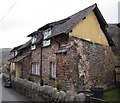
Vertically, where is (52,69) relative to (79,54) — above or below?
below

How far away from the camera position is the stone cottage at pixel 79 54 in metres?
20.1

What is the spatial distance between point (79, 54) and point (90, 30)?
329cm

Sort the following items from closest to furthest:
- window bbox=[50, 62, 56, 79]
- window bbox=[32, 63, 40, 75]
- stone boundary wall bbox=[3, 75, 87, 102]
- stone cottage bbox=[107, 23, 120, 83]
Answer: stone boundary wall bbox=[3, 75, 87, 102] → window bbox=[50, 62, 56, 79] → stone cottage bbox=[107, 23, 120, 83] → window bbox=[32, 63, 40, 75]

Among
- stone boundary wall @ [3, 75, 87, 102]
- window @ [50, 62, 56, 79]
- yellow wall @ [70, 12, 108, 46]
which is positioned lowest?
stone boundary wall @ [3, 75, 87, 102]

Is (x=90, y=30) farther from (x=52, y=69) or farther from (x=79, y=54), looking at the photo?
(x=52, y=69)

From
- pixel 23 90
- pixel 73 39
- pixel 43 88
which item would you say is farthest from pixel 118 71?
pixel 43 88

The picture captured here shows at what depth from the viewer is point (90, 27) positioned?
23047 millimetres

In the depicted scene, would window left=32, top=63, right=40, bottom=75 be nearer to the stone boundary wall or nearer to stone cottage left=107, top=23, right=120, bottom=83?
the stone boundary wall

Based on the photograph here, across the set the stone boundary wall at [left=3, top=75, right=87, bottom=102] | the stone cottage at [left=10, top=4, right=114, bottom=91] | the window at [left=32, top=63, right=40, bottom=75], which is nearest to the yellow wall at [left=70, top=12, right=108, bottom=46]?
the stone cottage at [left=10, top=4, right=114, bottom=91]

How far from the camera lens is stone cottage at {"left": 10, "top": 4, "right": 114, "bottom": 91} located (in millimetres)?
20141

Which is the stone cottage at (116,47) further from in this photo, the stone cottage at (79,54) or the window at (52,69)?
the window at (52,69)

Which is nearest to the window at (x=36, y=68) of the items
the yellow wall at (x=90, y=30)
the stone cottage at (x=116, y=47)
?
the yellow wall at (x=90, y=30)

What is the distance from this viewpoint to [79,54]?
20.8 m

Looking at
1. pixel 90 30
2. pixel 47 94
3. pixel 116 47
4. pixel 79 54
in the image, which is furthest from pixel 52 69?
pixel 116 47
